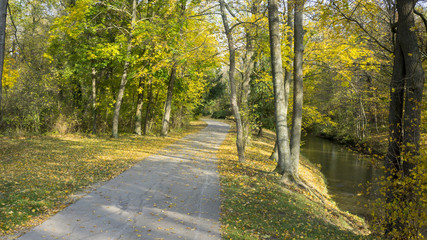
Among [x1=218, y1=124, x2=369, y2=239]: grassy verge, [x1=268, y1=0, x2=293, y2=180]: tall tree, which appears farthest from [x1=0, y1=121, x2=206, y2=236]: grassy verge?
[x1=268, y1=0, x2=293, y2=180]: tall tree

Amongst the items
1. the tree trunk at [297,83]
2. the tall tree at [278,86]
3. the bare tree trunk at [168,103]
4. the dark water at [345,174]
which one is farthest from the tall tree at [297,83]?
the bare tree trunk at [168,103]

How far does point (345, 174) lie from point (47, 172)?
49.4 feet

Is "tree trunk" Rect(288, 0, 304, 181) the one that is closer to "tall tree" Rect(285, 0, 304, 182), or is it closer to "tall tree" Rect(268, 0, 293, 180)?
"tall tree" Rect(285, 0, 304, 182)

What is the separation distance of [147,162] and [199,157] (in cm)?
278

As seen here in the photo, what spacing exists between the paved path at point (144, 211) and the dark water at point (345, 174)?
4.50m

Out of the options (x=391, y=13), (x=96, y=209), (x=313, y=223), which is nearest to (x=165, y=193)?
(x=96, y=209)

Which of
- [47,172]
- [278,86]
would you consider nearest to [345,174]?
[278,86]

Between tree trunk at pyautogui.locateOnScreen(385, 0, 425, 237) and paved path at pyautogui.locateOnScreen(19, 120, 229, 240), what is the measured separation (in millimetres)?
3572

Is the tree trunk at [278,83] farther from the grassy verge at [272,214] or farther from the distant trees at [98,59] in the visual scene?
the distant trees at [98,59]

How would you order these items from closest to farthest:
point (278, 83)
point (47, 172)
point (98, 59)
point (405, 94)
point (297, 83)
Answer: point (405, 94) → point (47, 172) → point (278, 83) → point (297, 83) → point (98, 59)

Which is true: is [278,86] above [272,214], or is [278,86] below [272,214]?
above

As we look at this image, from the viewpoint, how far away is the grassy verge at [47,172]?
5387 mm

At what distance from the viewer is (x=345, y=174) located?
1659 cm

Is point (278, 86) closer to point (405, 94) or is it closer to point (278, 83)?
point (278, 83)
